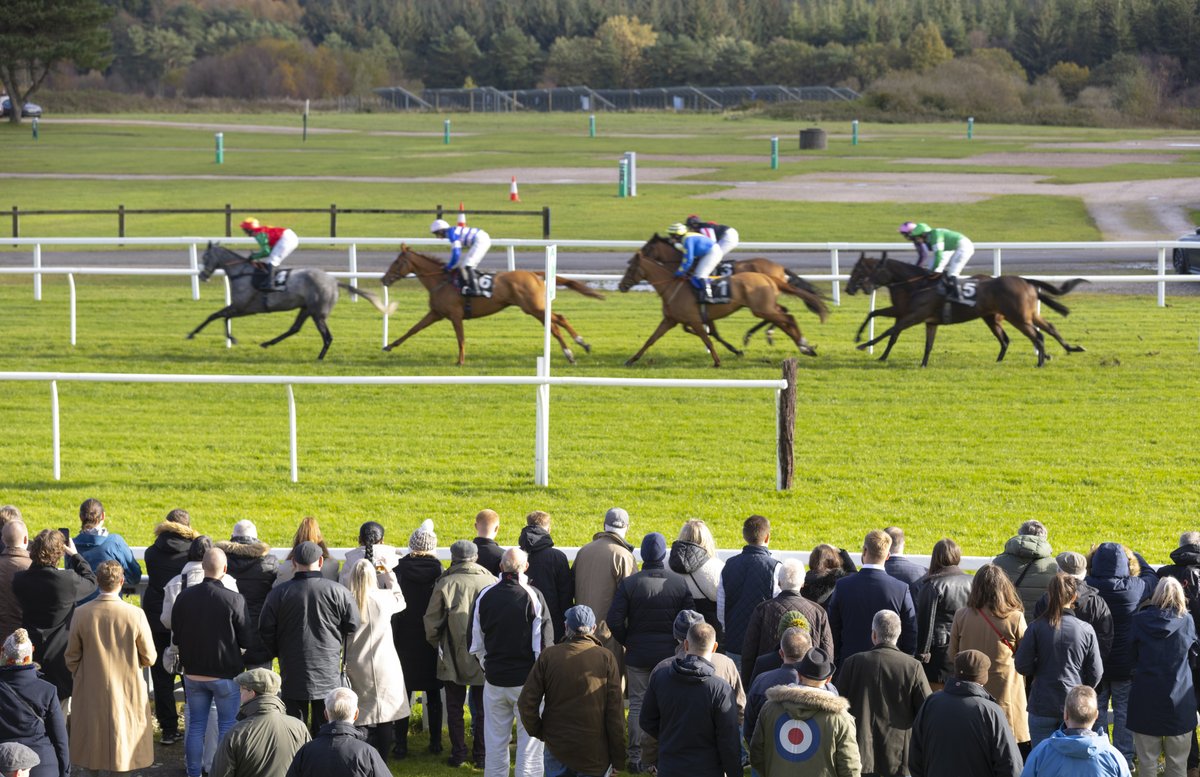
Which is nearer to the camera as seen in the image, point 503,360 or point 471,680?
point 471,680

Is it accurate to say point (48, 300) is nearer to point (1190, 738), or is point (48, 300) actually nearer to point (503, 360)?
point (503, 360)

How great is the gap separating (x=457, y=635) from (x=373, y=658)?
1.18 ft

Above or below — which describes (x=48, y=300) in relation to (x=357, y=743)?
above

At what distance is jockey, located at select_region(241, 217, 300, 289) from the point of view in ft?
47.7

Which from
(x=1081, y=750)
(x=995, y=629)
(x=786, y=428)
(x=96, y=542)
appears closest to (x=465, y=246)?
(x=786, y=428)

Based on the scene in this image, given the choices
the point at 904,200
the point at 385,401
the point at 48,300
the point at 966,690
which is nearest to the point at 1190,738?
the point at 966,690

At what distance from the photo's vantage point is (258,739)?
479cm

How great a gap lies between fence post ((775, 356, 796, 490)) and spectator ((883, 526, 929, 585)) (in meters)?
3.41

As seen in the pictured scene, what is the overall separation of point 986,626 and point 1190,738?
3.14ft

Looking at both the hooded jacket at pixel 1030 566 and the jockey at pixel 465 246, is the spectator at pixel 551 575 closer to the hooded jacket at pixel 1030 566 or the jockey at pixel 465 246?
the hooded jacket at pixel 1030 566

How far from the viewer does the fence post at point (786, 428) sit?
9586 millimetres

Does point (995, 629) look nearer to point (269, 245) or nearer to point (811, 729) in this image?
point (811, 729)

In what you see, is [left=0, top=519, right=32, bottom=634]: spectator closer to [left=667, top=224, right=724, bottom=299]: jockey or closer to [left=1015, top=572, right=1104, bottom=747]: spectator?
[left=1015, top=572, right=1104, bottom=747]: spectator

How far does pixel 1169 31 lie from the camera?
2475 inches
